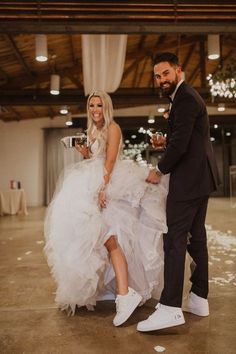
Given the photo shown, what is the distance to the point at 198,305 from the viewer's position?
2.26 meters

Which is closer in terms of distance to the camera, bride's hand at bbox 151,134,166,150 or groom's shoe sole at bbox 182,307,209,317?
groom's shoe sole at bbox 182,307,209,317

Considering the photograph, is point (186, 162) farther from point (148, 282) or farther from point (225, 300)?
point (225, 300)

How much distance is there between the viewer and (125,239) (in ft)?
7.40

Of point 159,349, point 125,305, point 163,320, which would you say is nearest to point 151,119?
point 125,305

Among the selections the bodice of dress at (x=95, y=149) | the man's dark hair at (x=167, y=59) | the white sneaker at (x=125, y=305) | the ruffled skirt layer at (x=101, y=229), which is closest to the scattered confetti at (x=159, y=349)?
the white sneaker at (x=125, y=305)

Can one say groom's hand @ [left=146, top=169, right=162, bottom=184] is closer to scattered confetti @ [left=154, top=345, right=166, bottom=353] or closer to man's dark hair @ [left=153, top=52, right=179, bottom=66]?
man's dark hair @ [left=153, top=52, right=179, bottom=66]

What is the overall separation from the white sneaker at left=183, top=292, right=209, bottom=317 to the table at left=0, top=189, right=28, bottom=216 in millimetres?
8382

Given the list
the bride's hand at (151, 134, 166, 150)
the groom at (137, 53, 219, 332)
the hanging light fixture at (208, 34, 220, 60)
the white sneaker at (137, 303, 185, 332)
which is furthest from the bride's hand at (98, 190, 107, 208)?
the hanging light fixture at (208, 34, 220, 60)

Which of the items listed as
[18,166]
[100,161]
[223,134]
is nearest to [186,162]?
[100,161]

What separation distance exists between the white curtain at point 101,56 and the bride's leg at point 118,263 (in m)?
2.39

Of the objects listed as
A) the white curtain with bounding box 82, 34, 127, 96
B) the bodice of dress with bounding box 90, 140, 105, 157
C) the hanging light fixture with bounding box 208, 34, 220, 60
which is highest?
the hanging light fixture with bounding box 208, 34, 220, 60

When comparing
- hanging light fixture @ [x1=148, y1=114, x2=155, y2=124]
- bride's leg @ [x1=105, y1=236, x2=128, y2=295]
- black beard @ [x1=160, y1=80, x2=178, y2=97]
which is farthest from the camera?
hanging light fixture @ [x1=148, y1=114, x2=155, y2=124]

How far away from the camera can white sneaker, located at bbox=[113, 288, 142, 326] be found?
2.10 m

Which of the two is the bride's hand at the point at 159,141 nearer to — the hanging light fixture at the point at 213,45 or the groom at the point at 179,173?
the groom at the point at 179,173
